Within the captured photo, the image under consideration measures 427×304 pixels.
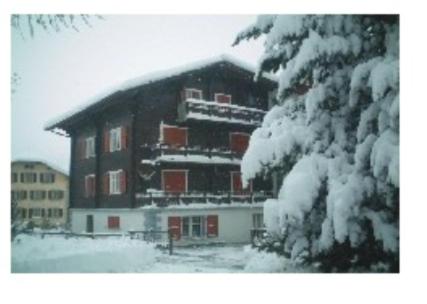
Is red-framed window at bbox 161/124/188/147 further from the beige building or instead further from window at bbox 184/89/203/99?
the beige building

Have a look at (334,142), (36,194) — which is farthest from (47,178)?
(334,142)

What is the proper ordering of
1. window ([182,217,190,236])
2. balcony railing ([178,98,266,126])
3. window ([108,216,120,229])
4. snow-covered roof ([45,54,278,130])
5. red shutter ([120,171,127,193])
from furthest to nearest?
red shutter ([120,171,127,193]) < window ([182,217,190,236]) < window ([108,216,120,229]) < balcony railing ([178,98,266,126]) < snow-covered roof ([45,54,278,130])

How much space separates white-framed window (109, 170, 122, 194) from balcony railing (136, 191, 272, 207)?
487 mm

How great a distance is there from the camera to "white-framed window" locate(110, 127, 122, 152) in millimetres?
9312

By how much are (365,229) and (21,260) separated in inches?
160

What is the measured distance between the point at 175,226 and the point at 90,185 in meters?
1.64

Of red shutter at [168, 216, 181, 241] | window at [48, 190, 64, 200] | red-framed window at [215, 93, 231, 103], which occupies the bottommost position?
red shutter at [168, 216, 181, 241]

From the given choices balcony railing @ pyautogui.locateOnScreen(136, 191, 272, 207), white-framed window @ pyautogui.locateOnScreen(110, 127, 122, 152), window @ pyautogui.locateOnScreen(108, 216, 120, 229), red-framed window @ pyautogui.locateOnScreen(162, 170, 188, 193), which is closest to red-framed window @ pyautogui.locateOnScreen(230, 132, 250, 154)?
balcony railing @ pyautogui.locateOnScreen(136, 191, 272, 207)

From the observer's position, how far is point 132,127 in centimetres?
909

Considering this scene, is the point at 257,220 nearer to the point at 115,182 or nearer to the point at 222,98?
the point at 222,98

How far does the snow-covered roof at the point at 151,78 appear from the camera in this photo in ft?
23.4

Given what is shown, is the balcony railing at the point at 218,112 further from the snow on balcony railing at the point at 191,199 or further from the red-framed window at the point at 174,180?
the snow on balcony railing at the point at 191,199

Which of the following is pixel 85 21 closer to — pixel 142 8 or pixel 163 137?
pixel 142 8
